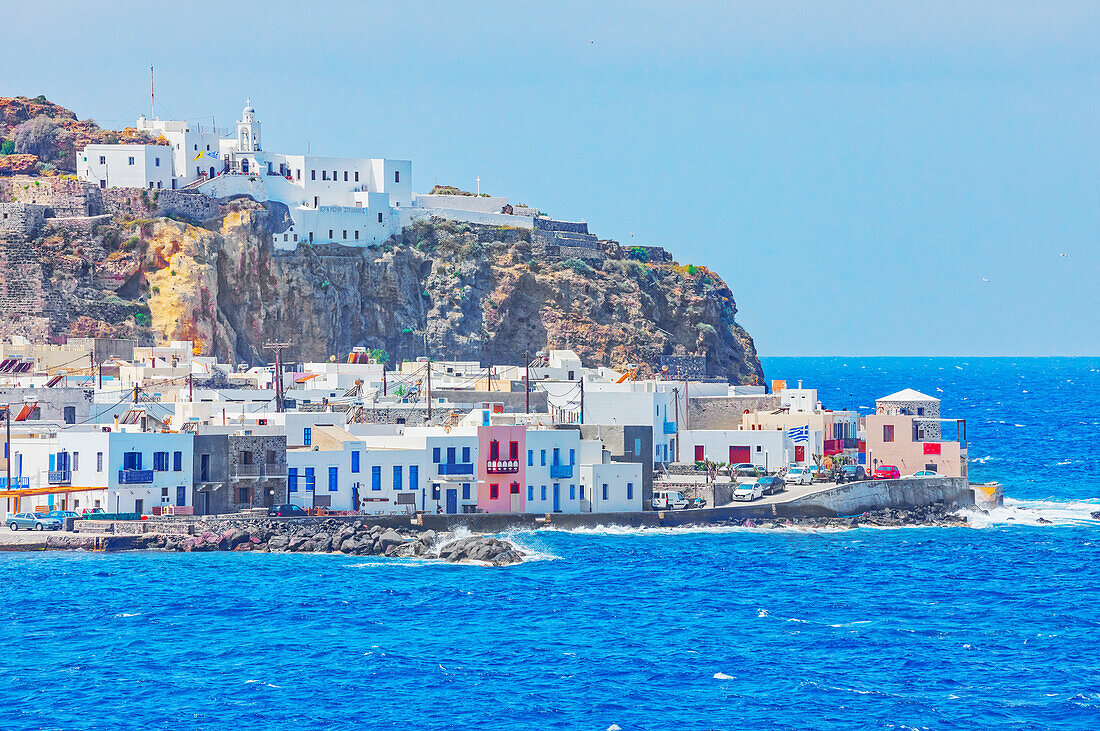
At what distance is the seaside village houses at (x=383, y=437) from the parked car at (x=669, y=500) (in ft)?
2.50

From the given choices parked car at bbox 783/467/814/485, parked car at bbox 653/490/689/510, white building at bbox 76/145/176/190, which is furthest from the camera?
white building at bbox 76/145/176/190

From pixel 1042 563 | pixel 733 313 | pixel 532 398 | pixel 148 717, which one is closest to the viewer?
pixel 148 717

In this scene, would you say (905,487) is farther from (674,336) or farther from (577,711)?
(674,336)

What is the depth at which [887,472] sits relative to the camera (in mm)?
77625

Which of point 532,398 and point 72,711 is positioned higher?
point 532,398

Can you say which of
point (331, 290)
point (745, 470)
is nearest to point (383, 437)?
point (745, 470)

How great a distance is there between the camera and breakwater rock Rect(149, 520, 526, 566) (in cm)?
5981

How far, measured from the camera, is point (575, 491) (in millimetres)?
66750

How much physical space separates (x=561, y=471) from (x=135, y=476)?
50.5 feet

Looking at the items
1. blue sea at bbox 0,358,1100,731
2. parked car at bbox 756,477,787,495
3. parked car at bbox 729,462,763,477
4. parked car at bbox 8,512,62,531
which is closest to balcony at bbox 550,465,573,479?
blue sea at bbox 0,358,1100,731

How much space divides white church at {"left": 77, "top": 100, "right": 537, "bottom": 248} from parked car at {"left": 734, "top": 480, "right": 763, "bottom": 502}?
47060mm

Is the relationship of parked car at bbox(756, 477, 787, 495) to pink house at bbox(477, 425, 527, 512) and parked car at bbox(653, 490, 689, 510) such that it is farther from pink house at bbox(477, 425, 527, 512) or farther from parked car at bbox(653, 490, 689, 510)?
pink house at bbox(477, 425, 527, 512)

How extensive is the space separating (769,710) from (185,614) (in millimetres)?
18081

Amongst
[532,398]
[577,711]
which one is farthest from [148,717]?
[532,398]
